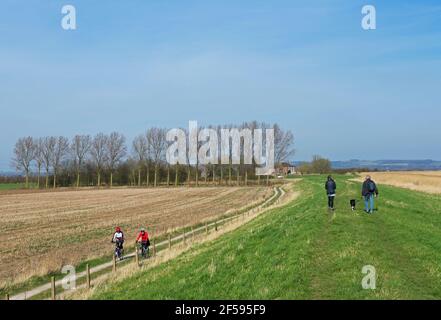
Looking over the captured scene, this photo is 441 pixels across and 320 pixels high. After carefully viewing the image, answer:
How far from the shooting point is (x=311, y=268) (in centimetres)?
1291

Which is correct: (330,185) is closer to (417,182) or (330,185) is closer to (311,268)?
(311,268)

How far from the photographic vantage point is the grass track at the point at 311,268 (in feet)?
36.8

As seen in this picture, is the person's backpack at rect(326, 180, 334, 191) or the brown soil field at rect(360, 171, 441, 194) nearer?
the person's backpack at rect(326, 180, 334, 191)

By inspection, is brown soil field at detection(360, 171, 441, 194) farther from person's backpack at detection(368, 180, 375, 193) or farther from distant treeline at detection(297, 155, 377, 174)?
distant treeline at detection(297, 155, 377, 174)

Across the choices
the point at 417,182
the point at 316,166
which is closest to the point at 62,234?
the point at 417,182

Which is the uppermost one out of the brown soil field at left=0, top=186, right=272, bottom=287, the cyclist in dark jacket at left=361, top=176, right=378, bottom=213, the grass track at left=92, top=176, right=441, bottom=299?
the cyclist in dark jacket at left=361, top=176, right=378, bottom=213

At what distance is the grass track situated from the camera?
441 inches

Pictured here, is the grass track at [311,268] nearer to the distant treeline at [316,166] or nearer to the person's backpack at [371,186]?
the person's backpack at [371,186]

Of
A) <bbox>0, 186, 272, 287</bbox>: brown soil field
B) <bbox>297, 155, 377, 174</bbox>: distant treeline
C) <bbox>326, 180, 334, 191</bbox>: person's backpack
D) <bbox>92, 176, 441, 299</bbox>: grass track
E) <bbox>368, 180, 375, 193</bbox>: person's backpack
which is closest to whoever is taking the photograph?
<bbox>92, 176, 441, 299</bbox>: grass track

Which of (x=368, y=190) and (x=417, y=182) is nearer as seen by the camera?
(x=368, y=190)

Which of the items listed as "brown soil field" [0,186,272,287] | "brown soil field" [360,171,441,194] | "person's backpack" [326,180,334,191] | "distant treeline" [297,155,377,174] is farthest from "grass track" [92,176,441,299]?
"distant treeline" [297,155,377,174]

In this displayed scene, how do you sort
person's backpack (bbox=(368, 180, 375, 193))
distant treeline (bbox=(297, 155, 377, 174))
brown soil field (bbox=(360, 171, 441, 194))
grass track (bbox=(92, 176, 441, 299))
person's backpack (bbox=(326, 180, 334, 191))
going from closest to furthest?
grass track (bbox=(92, 176, 441, 299)) → person's backpack (bbox=(368, 180, 375, 193)) → person's backpack (bbox=(326, 180, 334, 191)) → brown soil field (bbox=(360, 171, 441, 194)) → distant treeline (bbox=(297, 155, 377, 174))

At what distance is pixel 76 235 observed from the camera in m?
33.4
